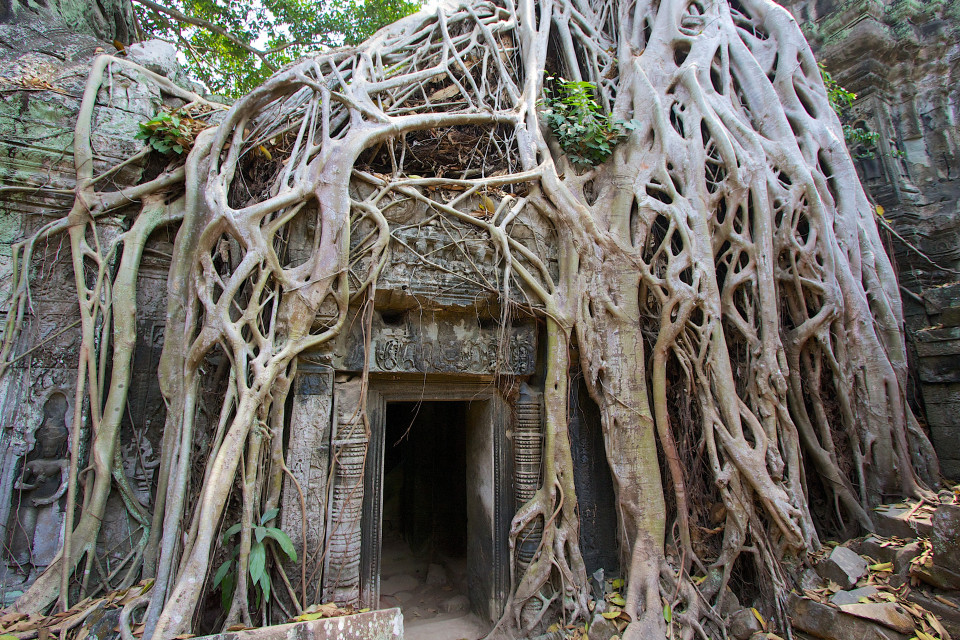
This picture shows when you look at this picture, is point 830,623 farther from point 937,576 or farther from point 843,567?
point 937,576

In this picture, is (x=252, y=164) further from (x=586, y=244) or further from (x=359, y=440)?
(x=586, y=244)

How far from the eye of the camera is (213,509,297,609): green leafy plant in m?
2.54

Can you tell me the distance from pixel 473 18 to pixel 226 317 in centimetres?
341

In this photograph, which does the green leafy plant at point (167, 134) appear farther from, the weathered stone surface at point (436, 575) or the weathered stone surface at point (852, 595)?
the weathered stone surface at point (852, 595)

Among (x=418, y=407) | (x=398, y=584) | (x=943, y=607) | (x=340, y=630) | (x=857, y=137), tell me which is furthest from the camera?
(x=857, y=137)

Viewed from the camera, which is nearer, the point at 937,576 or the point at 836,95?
the point at 937,576

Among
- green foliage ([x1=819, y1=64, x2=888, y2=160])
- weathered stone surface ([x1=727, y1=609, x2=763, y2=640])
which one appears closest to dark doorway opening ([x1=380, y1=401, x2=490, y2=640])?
weathered stone surface ([x1=727, y1=609, x2=763, y2=640])

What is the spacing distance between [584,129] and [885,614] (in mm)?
3424

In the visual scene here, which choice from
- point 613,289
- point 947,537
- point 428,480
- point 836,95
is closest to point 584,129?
point 613,289

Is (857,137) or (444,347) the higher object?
(857,137)

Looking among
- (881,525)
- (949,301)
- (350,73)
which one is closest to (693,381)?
(881,525)

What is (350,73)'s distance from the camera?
375 cm

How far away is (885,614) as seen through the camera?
2.37 m

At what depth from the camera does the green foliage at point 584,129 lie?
375cm
